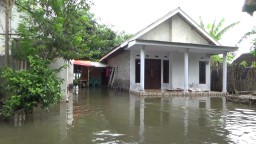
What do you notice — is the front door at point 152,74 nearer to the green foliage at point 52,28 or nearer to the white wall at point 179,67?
the white wall at point 179,67

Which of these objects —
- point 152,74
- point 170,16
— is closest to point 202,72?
point 152,74

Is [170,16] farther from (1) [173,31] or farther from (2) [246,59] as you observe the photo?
(2) [246,59]

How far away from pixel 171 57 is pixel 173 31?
6.44 feet

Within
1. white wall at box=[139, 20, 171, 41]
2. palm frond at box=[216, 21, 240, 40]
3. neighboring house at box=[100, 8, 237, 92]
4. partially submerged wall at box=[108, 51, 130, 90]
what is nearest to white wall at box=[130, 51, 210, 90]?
neighboring house at box=[100, 8, 237, 92]

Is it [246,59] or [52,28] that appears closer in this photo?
[52,28]

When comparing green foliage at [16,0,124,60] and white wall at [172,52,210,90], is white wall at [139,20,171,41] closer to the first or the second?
white wall at [172,52,210,90]

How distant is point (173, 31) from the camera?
19.2m

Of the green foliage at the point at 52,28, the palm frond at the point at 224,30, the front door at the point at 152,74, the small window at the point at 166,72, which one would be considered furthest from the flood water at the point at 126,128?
the palm frond at the point at 224,30

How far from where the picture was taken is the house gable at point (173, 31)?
1898 cm

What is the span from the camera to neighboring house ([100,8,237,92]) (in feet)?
60.8

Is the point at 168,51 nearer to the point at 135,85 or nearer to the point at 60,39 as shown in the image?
the point at 135,85

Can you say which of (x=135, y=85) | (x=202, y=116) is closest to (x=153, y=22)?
(x=135, y=85)

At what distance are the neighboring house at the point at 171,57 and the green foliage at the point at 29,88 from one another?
411 inches

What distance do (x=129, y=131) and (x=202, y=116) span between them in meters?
3.50
